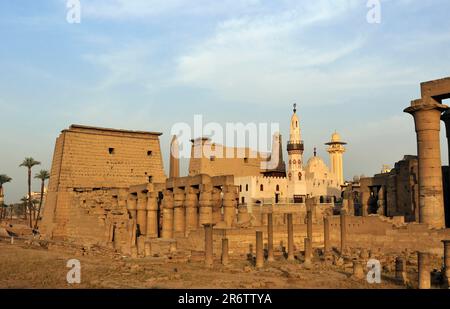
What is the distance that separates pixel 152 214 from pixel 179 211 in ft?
9.75

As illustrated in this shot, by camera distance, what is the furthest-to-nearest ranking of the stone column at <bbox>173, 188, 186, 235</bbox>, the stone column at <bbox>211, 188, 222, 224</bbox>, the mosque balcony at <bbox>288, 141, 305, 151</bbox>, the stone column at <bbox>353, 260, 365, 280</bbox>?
the mosque balcony at <bbox>288, 141, 305, 151</bbox>, the stone column at <bbox>173, 188, 186, 235</bbox>, the stone column at <bbox>211, 188, 222, 224</bbox>, the stone column at <bbox>353, 260, 365, 280</bbox>

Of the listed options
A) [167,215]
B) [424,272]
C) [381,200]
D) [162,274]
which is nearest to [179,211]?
[167,215]

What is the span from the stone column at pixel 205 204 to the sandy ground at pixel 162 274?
4.29m

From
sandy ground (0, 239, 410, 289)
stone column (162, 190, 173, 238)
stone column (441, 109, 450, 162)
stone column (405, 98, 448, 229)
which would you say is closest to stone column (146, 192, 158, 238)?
stone column (162, 190, 173, 238)

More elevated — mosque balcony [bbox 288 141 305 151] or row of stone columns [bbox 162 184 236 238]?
mosque balcony [bbox 288 141 305 151]

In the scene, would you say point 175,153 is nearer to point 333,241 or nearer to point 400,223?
point 333,241

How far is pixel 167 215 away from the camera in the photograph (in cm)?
3259

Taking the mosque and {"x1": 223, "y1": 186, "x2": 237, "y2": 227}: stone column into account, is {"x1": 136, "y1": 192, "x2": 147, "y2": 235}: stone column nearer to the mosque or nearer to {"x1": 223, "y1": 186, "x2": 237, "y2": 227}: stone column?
{"x1": 223, "y1": 186, "x2": 237, "y2": 227}: stone column

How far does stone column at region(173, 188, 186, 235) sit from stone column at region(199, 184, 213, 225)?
248 centimetres

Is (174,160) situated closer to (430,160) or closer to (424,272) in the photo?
(430,160)

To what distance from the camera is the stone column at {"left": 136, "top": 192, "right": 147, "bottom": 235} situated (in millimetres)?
35000

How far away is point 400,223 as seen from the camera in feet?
85.9
